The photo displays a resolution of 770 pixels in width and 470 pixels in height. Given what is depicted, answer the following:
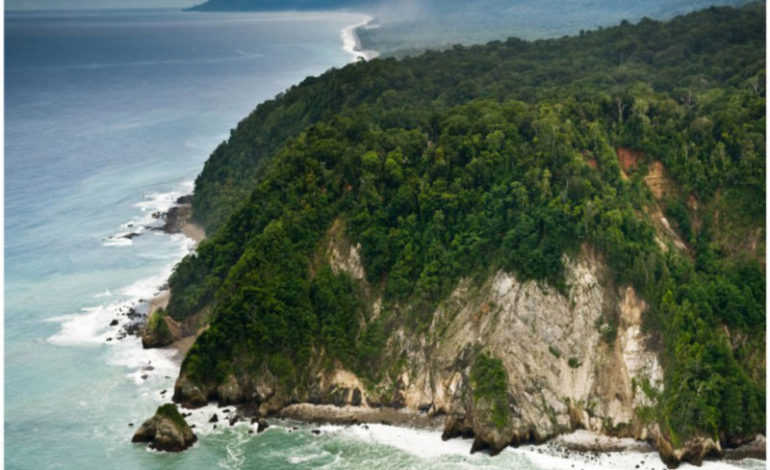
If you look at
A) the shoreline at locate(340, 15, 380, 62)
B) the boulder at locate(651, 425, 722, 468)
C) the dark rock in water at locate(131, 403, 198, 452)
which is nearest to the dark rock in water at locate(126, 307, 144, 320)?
the dark rock in water at locate(131, 403, 198, 452)

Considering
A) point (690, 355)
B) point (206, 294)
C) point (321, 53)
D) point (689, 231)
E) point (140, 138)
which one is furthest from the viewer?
point (321, 53)

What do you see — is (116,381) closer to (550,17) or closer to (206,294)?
(206,294)

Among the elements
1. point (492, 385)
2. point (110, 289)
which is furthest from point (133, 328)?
point (492, 385)

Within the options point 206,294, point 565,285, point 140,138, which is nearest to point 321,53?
point 140,138

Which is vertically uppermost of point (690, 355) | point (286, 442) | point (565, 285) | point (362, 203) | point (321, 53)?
point (321, 53)

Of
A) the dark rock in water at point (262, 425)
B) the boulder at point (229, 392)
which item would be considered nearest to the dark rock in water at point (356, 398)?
the dark rock in water at point (262, 425)

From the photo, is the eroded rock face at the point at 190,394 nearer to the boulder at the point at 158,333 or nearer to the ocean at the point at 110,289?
the ocean at the point at 110,289
